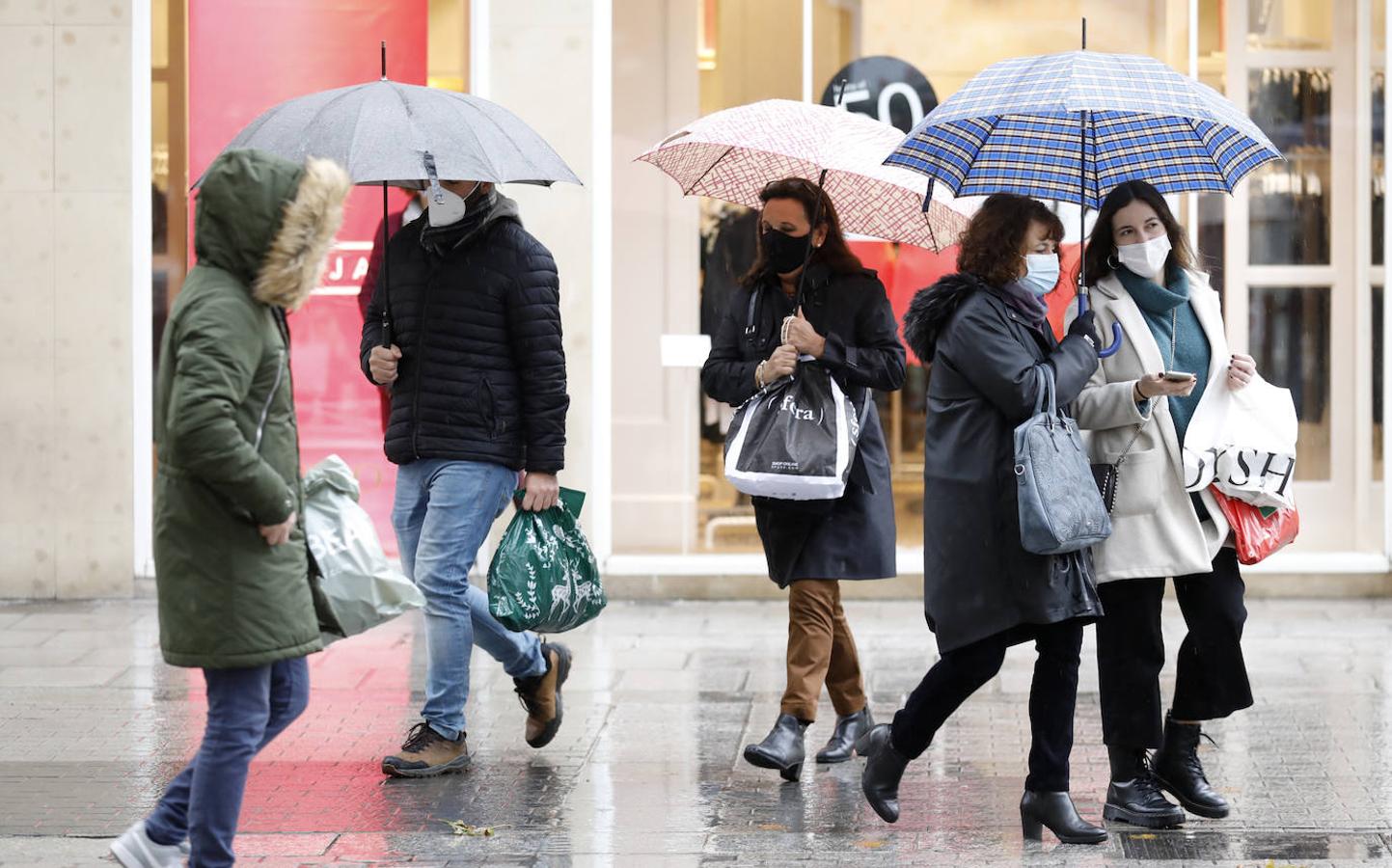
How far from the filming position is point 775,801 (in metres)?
5.88

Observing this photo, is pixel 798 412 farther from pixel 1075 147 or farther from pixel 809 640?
pixel 1075 147

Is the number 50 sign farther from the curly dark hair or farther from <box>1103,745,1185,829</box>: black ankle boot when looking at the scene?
<box>1103,745,1185,829</box>: black ankle boot

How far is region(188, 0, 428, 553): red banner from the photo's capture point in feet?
32.1

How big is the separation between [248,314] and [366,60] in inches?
221

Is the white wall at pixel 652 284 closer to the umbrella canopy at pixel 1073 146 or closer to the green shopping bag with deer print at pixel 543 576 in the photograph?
the green shopping bag with deer print at pixel 543 576

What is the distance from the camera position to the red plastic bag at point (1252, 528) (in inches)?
217

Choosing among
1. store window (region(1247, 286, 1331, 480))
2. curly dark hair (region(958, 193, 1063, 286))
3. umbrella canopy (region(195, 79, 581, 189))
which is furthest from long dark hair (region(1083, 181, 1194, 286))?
store window (region(1247, 286, 1331, 480))

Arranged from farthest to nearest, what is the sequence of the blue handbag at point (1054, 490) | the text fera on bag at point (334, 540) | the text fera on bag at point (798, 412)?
the text fera on bag at point (798, 412), the blue handbag at point (1054, 490), the text fera on bag at point (334, 540)

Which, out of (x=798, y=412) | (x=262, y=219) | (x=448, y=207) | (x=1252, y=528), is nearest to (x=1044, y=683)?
(x=1252, y=528)

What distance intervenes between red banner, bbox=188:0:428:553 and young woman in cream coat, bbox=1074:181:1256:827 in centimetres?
503

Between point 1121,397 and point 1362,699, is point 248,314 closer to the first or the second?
point 1121,397

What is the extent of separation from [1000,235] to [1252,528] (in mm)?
1103

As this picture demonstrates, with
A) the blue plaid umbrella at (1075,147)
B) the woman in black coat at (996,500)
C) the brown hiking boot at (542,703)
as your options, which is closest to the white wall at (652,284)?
the brown hiking boot at (542,703)

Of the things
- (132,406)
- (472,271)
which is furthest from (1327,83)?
(132,406)
